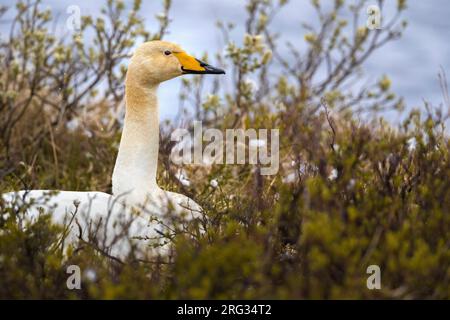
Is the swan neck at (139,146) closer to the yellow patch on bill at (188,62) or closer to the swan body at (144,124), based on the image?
the swan body at (144,124)

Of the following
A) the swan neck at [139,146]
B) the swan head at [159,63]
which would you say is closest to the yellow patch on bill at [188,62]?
the swan head at [159,63]

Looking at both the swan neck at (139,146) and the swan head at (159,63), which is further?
the swan head at (159,63)

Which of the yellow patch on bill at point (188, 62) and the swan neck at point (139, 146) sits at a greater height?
the yellow patch on bill at point (188, 62)

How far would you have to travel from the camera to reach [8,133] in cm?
869

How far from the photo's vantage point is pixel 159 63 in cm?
575

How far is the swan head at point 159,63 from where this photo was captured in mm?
5723

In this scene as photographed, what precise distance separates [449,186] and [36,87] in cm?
689

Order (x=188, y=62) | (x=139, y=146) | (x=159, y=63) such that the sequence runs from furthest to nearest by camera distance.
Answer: (x=188, y=62) < (x=159, y=63) < (x=139, y=146)

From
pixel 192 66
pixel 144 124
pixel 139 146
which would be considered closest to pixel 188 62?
pixel 192 66

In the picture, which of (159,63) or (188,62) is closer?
(159,63)

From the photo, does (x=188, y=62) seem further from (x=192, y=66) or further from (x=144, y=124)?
(x=144, y=124)

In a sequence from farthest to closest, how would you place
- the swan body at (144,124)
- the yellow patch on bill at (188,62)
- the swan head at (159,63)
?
the yellow patch on bill at (188,62) → the swan head at (159,63) → the swan body at (144,124)

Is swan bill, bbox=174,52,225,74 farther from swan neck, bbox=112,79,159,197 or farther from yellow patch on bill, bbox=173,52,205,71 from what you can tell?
swan neck, bbox=112,79,159,197
